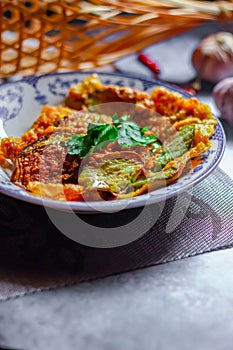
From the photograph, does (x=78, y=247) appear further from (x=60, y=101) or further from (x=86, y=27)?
(x=86, y=27)

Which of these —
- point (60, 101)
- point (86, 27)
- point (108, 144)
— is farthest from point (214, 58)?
point (108, 144)

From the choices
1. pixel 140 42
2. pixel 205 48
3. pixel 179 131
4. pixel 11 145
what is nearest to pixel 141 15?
pixel 140 42

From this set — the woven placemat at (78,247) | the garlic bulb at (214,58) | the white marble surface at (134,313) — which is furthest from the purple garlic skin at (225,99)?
the white marble surface at (134,313)

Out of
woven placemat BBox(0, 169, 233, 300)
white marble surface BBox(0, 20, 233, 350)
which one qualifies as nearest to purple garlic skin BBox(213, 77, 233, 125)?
woven placemat BBox(0, 169, 233, 300)

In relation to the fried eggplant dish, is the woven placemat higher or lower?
lower

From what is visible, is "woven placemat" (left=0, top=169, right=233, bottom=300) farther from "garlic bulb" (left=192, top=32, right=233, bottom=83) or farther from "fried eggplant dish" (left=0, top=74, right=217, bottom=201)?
"garlic bulb" (left=192, top=32, right=233, bottom=83)
